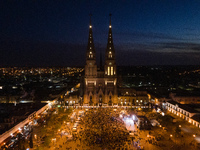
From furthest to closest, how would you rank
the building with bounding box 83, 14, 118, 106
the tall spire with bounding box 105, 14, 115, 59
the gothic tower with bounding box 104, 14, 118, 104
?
1. the tall spire with bounding box 105, 14, 115, 59
2. the gothic tower with bounding box 104, 14, 118, 104
3. the building with bounding box 83, 14, 118, 106

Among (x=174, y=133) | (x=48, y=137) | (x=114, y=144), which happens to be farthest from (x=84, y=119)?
(x=174, y=133)

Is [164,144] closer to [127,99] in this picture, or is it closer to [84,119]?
[84,119]

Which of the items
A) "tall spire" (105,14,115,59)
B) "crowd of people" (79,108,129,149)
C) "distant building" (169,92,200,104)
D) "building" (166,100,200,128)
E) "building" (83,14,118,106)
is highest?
"tall spire" (105,14,115,59)

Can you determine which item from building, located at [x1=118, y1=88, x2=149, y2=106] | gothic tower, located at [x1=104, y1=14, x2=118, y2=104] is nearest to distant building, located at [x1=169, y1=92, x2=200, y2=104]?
building, located at [x1=118, y1=88, x2=149, y2=106]

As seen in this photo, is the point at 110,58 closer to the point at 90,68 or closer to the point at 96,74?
the point at 96,74

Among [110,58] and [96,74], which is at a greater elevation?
[110,58]

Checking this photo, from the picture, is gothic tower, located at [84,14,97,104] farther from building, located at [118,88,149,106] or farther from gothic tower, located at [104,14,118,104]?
building, located at [118,88,149,106]

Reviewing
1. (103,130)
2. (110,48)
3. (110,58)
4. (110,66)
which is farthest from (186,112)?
(110,48)

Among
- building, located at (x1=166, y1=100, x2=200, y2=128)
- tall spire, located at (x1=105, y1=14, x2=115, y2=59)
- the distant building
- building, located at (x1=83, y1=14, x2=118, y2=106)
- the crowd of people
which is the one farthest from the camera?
tall spire, located at (x1=105, y1=14, x2=115, y2=59)

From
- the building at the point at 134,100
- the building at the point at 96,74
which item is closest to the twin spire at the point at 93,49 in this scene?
the building at the point at 96,74

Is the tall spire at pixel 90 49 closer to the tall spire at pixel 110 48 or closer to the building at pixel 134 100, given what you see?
the tall spire at pixel 110 48

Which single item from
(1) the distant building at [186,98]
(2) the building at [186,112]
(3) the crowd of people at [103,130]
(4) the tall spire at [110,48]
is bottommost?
(3) the crowd of people at [103,130]
